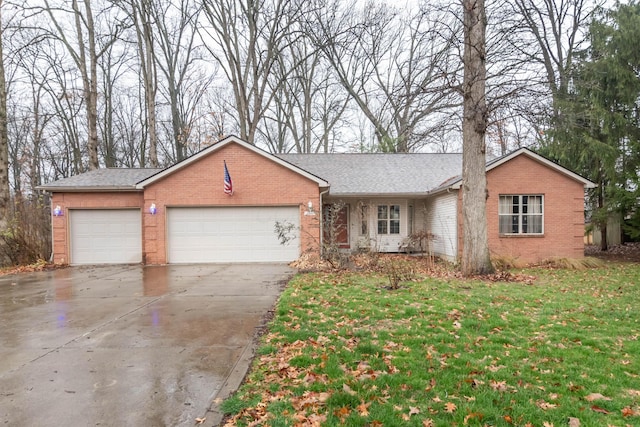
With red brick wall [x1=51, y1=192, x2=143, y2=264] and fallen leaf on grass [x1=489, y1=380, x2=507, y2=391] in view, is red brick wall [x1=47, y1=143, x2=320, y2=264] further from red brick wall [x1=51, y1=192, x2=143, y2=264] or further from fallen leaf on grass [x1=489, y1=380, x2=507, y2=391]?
fallen leaf on grass [x1=489, y1=380, x2=507, y2=391]

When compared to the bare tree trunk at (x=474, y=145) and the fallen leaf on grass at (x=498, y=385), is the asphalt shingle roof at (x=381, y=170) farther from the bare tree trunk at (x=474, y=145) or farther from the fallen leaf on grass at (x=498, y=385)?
the fallen leaf on grass at (x=498, y=385)

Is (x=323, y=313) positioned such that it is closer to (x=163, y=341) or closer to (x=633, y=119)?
(x=163, y=341)

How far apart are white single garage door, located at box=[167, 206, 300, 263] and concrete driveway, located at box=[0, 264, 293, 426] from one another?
4.18 metres

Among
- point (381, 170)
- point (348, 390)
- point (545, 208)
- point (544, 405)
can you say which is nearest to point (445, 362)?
point (544, 405)

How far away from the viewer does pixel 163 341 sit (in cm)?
494

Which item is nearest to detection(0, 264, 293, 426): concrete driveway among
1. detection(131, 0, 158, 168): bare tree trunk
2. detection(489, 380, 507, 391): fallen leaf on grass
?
detection(489, 380, 507, 391): fallen leaf on grass

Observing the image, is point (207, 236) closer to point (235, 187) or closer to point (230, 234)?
point (230, 234)

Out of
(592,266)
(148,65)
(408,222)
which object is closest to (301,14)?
(148,65)

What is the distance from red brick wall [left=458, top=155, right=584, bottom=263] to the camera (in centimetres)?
1329

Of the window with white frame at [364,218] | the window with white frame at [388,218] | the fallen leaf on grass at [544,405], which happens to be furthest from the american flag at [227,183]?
the fallen leaf on grass at [544,405]

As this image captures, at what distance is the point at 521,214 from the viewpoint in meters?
13.5

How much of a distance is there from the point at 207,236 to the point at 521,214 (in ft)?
37.9

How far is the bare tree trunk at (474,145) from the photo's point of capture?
9750 mm

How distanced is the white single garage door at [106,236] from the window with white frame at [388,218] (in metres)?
9.93
